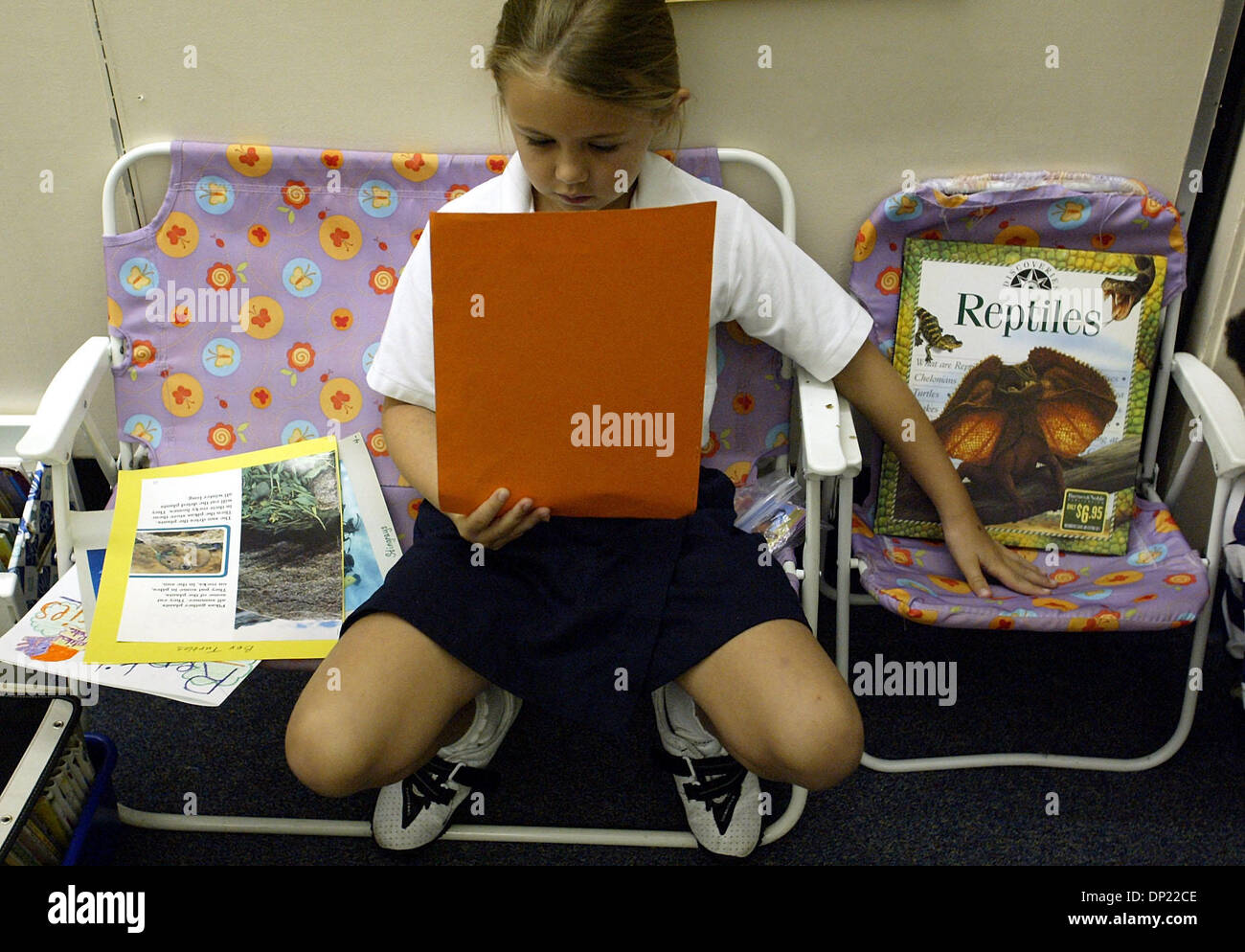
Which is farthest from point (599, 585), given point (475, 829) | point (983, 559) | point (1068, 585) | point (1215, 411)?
point (1215, 411)

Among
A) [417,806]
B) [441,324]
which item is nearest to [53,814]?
[417,806]

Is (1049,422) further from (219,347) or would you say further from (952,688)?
(219,347)

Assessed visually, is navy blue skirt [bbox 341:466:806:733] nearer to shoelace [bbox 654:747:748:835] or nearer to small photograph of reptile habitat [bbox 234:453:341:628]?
small photograph of reptile habitat [bbox 234:453:341:628]

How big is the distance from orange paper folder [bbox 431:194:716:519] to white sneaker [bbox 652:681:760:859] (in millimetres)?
371

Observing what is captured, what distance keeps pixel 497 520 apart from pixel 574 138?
47 cm

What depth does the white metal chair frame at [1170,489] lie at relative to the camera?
1380 millimetres

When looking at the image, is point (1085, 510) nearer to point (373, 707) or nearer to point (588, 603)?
point (588, 603)

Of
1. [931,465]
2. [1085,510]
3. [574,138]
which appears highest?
[574,138]

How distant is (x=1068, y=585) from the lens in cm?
145

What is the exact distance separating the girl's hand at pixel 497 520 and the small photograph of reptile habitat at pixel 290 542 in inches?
11.2

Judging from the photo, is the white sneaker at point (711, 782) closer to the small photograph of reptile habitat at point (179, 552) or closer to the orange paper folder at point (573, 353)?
the orange paper folder at point (573, 353)

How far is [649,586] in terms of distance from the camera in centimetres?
126

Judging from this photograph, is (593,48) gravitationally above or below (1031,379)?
above
